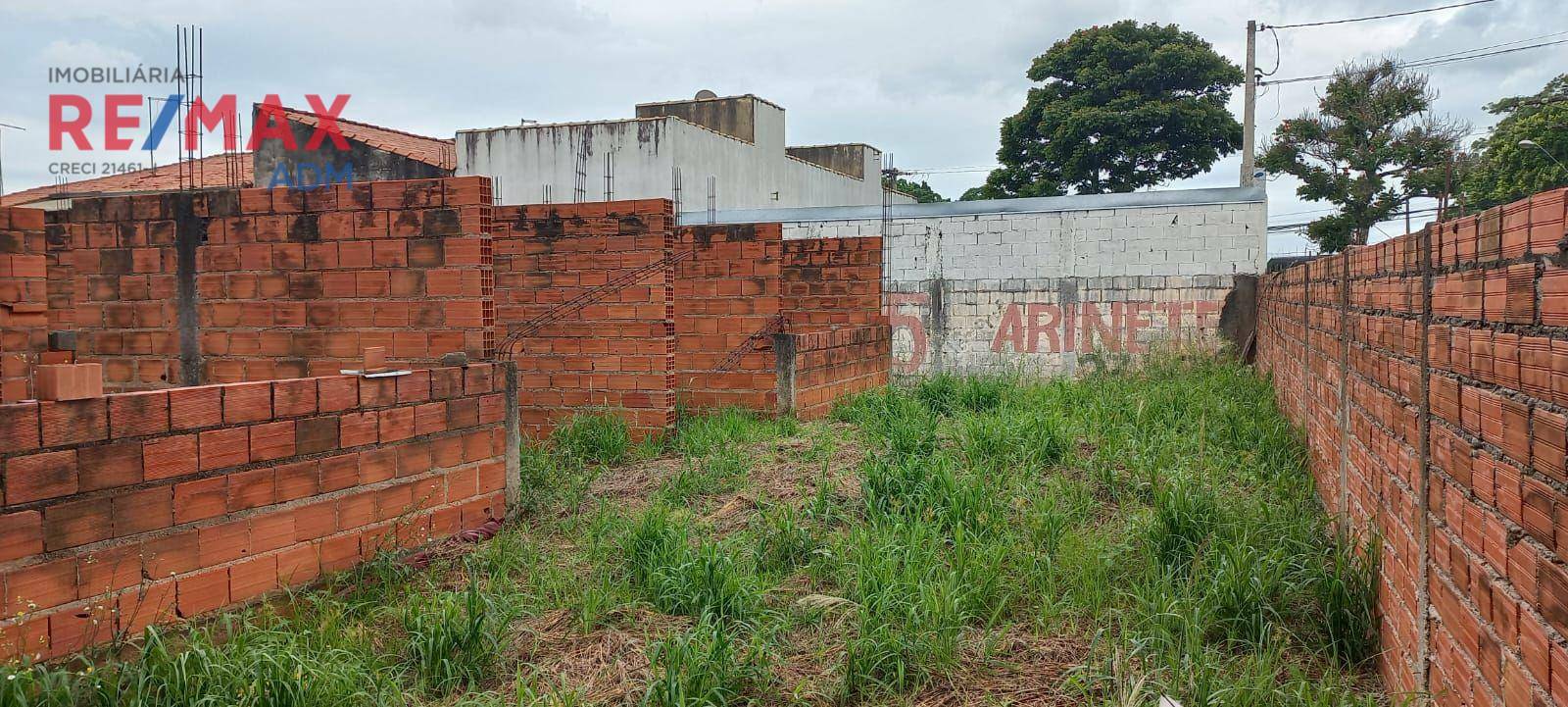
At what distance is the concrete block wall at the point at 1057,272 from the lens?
13.7 metres

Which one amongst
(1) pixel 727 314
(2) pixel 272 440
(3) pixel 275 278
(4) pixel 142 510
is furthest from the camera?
(1) pixel 727 314

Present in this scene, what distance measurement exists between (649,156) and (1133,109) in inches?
611

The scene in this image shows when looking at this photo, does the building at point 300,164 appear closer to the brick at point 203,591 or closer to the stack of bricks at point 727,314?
the stack of bricks at point 727,314

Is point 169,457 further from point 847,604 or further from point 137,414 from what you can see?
point 847,604

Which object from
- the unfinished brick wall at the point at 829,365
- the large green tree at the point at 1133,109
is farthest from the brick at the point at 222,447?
the large green tree at the point at 1133,109

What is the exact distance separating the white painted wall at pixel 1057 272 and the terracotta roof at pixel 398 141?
940cm

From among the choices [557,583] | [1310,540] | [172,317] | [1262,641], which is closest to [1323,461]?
[1310,540]

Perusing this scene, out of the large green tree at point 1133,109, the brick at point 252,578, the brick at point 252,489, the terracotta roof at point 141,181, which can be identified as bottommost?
the brick at point 252,578

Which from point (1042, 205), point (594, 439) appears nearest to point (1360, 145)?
point (1042, 205)

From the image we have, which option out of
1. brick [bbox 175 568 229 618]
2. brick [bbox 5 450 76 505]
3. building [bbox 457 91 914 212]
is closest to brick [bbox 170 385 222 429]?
brick [bbox 5 450 76 505]

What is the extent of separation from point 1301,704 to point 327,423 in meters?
3.55

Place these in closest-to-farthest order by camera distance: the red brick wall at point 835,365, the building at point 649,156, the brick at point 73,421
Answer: the brick at point 73,421 → the red brick wall at point 835,365 → the building at point 649,156

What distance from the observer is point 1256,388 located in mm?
8250

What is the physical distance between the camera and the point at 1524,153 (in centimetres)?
2330
